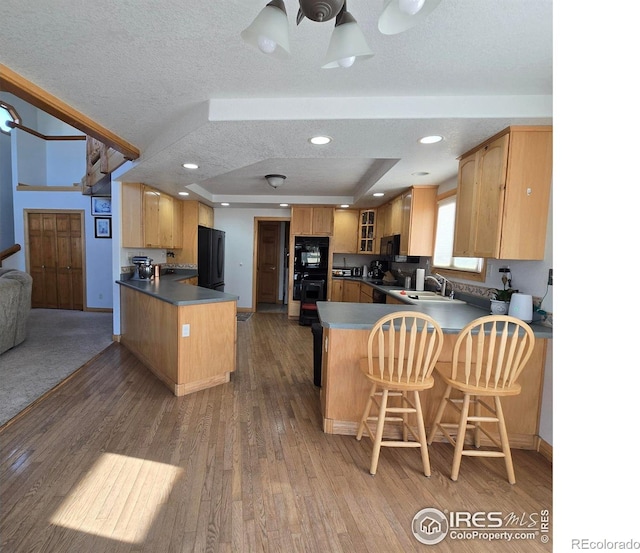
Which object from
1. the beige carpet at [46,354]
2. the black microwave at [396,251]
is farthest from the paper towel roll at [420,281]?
the beige carpet at [46,354]

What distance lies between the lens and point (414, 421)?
2.15 m

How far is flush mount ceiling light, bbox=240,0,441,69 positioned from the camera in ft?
3.16

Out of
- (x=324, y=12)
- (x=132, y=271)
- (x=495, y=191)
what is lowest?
(x=132, y=271)

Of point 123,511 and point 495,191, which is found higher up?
point 495,191

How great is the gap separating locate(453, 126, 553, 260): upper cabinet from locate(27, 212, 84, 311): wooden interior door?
23.0 ft

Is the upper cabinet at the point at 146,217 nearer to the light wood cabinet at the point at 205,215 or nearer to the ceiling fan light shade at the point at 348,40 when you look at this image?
the light wood cabinet at the point at 205,215

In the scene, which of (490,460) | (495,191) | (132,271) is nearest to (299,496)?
(490,460)

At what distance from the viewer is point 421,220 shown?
3766 mm

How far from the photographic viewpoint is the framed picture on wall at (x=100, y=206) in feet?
18.5

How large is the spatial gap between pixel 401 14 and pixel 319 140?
1302mm
